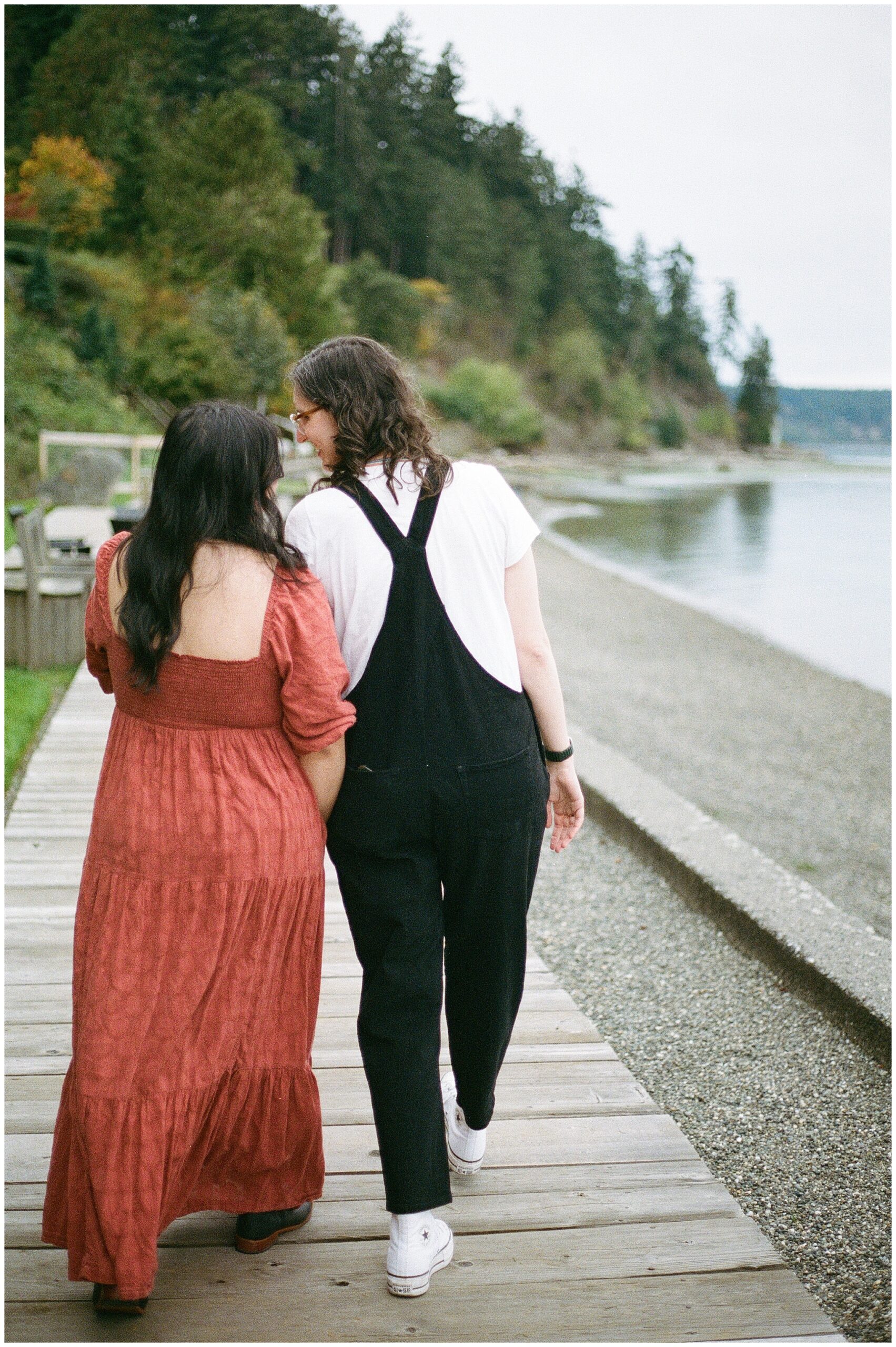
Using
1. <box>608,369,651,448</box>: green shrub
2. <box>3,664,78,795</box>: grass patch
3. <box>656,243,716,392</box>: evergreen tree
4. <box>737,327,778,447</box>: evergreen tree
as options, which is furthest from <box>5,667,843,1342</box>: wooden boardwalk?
<box>737,327,778,447</box>: evergreen tree

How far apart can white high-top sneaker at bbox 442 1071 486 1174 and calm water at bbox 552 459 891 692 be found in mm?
10603

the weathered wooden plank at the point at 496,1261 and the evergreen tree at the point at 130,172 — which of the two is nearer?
the weathered wooden plank at the point at 496,1261

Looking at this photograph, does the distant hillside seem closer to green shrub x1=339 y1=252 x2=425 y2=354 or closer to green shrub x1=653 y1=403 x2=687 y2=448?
green shrub x1=653 y1=403 x2=687 y2=448

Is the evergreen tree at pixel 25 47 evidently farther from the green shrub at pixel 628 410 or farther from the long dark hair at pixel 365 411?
the green shrub at pixel 628 410

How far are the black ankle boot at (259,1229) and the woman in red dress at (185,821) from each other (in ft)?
0.54

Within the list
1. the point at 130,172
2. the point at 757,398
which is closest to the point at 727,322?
the point at 757,398

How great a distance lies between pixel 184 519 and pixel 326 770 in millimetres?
430

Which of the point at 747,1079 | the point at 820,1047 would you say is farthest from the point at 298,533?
the point at 820,1047

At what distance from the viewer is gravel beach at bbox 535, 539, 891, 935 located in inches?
230

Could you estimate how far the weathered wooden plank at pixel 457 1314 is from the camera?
1.57 m

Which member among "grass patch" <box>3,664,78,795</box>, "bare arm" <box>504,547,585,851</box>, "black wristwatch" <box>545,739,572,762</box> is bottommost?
"grass patch" <box>3,664,78,795</box>

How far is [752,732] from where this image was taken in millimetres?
8508

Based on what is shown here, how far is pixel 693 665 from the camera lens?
1126cm

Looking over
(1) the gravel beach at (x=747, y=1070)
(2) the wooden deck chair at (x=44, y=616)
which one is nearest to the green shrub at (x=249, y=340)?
(2) the wooden deck chair at (x=44, y=616)
